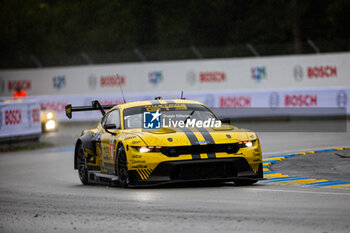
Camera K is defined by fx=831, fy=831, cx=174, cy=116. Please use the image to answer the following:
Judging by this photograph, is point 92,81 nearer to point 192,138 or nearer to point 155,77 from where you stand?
point 155,77

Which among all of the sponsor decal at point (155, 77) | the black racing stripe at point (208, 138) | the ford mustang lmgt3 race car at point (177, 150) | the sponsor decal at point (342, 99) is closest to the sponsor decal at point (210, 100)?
the sponsor decal at point (342, 99)

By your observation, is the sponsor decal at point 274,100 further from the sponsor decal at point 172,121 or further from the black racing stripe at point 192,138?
the black racing stripe at point 192,138

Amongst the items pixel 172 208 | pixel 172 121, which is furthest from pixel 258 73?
pixel 172 208

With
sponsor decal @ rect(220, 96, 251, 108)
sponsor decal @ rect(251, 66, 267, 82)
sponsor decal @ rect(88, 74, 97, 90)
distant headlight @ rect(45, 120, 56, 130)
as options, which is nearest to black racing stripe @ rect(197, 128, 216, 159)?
distant headlight @ rect(45, 120, 56, 130)

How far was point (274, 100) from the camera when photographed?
29.9 m

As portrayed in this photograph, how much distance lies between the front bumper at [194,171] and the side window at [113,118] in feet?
5.22

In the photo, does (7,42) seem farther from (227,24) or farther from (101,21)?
(227,24)

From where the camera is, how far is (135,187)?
1195 cm

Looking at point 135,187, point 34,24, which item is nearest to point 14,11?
point 34,24

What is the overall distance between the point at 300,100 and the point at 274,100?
3.21ft

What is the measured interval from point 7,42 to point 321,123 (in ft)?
90.8

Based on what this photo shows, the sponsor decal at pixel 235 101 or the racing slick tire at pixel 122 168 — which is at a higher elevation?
the sponsor decal at pixel 235 101

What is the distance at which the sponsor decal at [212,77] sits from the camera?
38.3m

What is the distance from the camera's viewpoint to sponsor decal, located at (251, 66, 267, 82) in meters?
37.4
